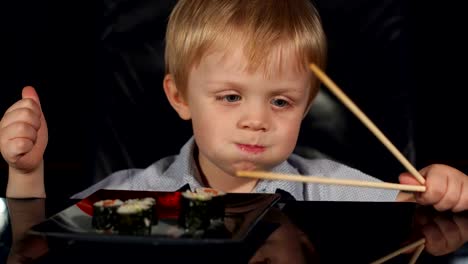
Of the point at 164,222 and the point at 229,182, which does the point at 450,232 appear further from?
Result: the point at 229,182

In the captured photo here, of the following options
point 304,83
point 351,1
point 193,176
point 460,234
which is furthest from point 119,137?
point 460,234

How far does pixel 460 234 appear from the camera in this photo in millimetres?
965

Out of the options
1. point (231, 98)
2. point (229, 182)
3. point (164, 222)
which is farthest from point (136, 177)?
point (164, 222)

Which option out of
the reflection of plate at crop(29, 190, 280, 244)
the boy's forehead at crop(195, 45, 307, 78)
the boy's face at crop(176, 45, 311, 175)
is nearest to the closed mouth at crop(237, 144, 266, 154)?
the boy's face at crop(176, 45, 311, 175)

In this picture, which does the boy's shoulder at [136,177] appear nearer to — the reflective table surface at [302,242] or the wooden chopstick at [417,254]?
the reflective table surface at [302,242]

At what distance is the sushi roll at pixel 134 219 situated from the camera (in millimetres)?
878

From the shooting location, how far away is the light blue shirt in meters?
1.53

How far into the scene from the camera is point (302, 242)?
89 cm

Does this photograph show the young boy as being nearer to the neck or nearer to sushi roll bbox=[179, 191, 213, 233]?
the neck

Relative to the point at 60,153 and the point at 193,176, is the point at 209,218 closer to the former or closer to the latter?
the point at 193,176

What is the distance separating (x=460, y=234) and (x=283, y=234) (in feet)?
0.74

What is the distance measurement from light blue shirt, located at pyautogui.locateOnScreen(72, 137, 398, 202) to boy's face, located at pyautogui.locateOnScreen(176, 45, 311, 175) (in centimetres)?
10

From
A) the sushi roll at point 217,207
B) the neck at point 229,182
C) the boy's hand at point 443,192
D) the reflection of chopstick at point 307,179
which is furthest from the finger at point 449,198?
the neck at point 229,182

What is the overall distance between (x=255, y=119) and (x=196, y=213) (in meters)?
0.45
